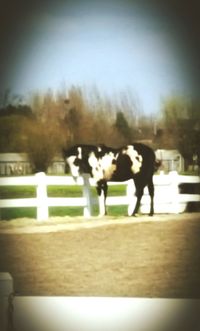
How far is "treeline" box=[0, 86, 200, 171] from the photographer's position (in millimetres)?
2051

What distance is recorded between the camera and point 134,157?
2.11 m

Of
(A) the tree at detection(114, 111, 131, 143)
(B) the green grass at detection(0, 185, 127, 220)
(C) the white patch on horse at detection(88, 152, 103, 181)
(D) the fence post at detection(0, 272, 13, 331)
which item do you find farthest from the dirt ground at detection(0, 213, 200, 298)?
(D) the fence post at detection(0, 272, 13, 331)

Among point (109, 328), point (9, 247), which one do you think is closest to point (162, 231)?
point (109, 328)

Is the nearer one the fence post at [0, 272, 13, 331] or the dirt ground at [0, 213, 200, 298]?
the fence post at [0, 272, 13, 331]

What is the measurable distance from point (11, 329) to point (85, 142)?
71cm

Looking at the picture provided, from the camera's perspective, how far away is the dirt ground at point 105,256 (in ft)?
6.66

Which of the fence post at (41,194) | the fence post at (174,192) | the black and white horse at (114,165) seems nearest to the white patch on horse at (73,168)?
the black and white horse at (114,165)

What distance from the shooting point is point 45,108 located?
209 cm

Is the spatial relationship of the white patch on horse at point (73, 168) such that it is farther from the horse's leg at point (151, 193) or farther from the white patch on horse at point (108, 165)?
the horse's leg at point (151, 193)

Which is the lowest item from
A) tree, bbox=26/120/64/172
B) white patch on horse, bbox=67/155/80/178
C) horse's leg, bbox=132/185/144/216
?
horse's leg, bbox=132/185/144/216

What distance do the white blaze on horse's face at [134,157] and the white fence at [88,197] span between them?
0.08m


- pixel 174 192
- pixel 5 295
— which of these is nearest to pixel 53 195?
pixel 174 192

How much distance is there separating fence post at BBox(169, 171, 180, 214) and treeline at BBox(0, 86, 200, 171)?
0.29 feet

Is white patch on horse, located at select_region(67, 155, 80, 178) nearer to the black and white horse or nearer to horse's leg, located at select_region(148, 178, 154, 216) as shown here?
the black and white horse
